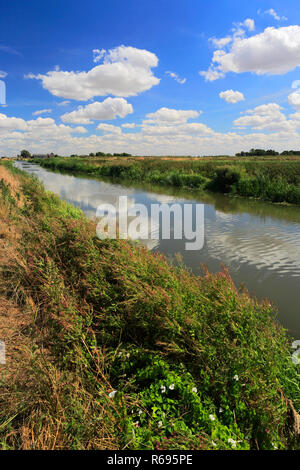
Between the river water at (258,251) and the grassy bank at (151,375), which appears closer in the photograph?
the grassy bank at (151,375)

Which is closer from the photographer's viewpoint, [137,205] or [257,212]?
[257,212]

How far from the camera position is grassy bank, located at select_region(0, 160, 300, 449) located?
2.25 metres

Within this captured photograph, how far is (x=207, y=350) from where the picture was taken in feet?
9.25

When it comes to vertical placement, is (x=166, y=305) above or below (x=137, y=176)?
below

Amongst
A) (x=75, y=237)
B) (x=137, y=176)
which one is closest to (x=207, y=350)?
(x=75, y=237)

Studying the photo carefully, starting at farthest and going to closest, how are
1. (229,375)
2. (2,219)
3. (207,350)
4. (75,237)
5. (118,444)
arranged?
(2,219), (75,237), (207,350), (229,375), (118,444)

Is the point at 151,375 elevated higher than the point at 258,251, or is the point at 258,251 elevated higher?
the point at 258,251

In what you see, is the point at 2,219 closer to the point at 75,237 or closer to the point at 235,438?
the point at 75,237

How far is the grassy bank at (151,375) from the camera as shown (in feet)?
7.37

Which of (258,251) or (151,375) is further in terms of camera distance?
(258,251)

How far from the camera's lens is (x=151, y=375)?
2801 mm

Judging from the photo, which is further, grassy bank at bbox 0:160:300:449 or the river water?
the river water
